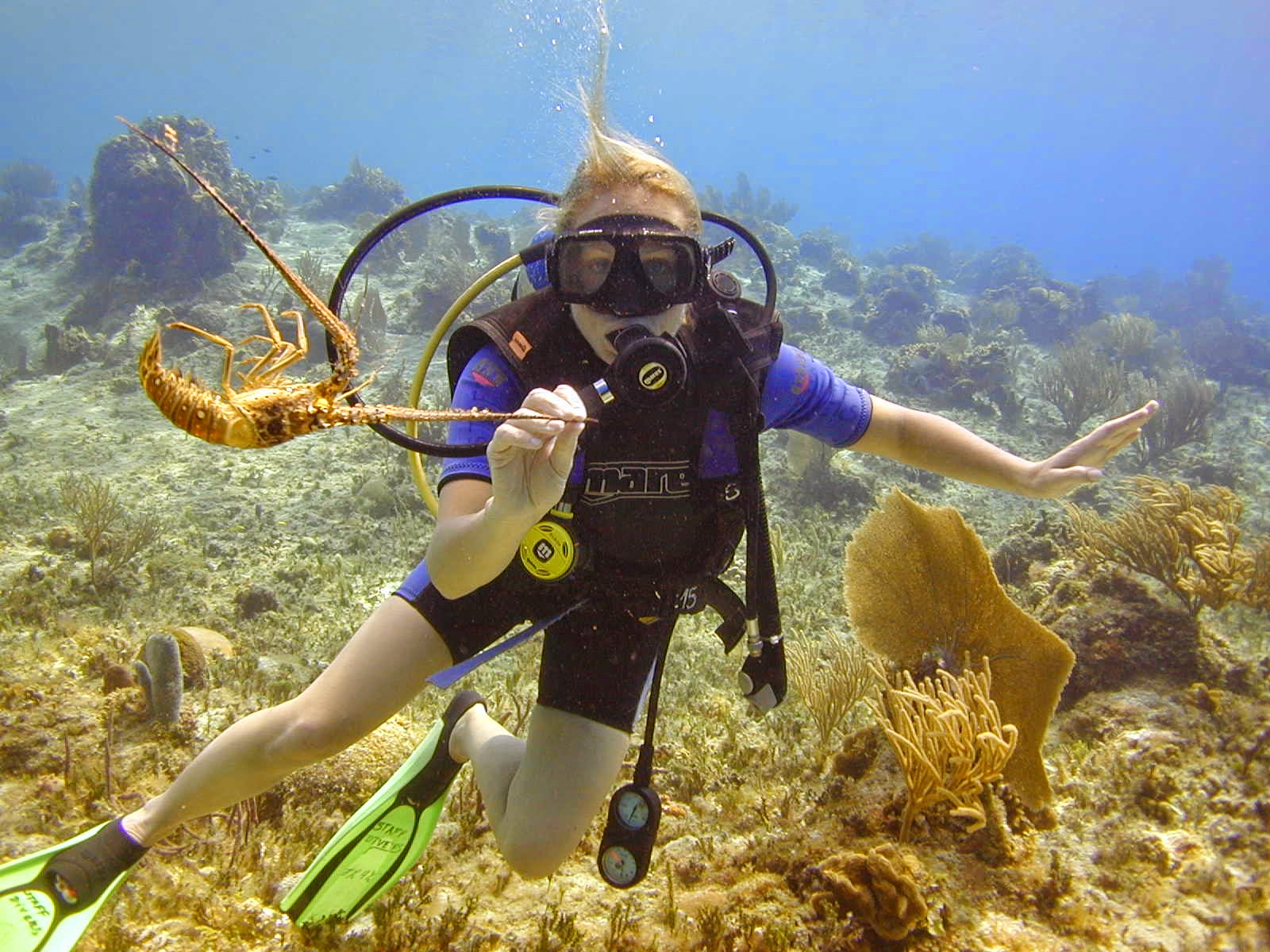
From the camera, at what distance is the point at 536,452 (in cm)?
173

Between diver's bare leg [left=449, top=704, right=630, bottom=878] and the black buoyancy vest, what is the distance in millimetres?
793

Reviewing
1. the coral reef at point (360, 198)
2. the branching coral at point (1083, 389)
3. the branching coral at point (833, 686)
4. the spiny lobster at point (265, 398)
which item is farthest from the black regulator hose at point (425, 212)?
the coral reef at point (360, 198)

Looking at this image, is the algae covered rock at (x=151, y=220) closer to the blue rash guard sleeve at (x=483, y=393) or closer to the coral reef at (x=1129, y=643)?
the blue rash guard sleeve at (x=483, y=393)

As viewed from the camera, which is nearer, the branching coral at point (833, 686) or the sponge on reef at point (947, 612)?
the sponge on reef at point (947, 612)

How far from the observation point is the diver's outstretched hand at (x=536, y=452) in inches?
63.5

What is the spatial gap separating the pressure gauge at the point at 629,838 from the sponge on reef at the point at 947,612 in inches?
67.0

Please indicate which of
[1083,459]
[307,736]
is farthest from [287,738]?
[1083,459]

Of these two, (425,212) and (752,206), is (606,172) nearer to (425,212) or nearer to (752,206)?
(425,212)

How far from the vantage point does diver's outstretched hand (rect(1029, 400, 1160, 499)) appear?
8.66ft

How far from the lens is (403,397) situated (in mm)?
11164

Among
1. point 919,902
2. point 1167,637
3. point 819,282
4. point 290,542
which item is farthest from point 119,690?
point 819,282

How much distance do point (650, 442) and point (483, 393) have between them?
2.39 ft

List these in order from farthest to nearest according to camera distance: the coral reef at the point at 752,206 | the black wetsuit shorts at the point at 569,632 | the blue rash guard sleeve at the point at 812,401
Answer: the coral reef at the point at 752,206
the blue rash guard sleeve at the point at 812,401
the black wetsuit shorts at the point at 569,632

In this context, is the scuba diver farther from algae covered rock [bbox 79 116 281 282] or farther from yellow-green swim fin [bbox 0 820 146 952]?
algae covered rock [bbox 79 116 281 282]
